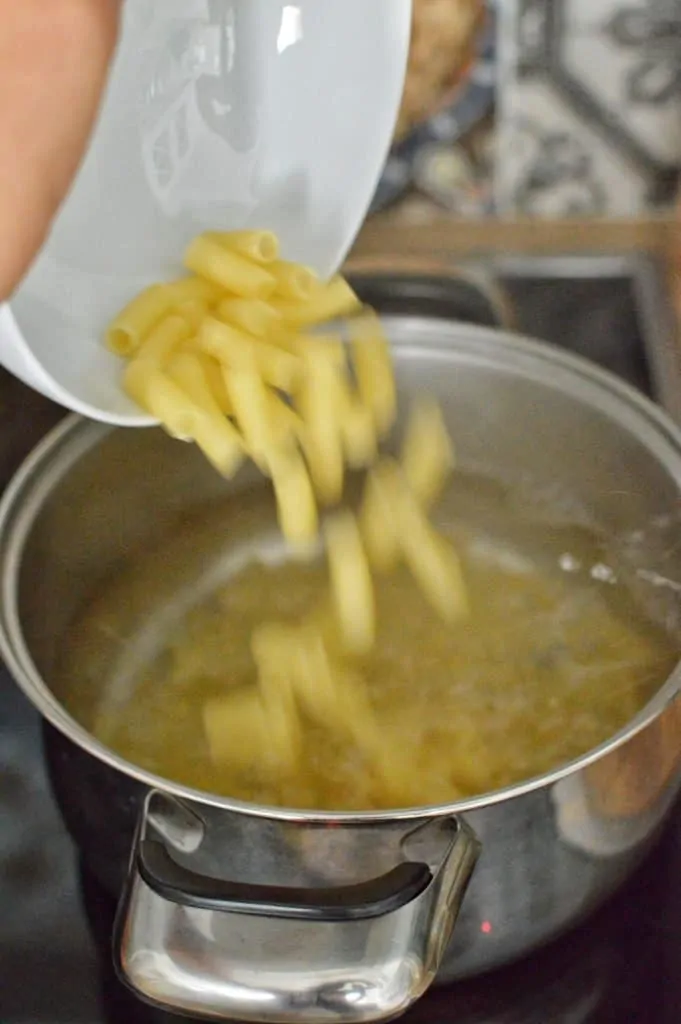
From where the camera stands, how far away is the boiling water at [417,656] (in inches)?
25.8

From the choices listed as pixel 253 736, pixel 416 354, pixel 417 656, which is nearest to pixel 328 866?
pixel 253 736

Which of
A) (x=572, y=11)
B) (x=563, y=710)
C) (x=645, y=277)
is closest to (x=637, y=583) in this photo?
(x=563, y=710)

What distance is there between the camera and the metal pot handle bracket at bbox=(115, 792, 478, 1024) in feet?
1.47

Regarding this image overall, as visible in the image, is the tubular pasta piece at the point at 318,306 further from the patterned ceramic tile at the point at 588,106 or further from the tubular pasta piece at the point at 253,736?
the patterned ceramic tile at the point at 588,106

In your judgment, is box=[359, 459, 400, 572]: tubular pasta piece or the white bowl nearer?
the white bowl

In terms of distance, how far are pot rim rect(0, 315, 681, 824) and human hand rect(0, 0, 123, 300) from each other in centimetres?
18

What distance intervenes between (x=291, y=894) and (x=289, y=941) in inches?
0.7

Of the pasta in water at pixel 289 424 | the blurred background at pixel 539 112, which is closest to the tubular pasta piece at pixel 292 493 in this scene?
the pasta in water at pixel 289 424

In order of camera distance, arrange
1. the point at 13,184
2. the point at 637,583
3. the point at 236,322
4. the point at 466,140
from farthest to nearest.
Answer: the point at 466,140 → the point at 637,583 → the point at 236,322 → the point at 13,184

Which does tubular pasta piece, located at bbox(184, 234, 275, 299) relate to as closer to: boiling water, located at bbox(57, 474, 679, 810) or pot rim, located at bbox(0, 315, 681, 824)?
pot rim, located at bbox(0, 315, 681, 824)

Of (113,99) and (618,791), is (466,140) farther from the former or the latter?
(618,791)

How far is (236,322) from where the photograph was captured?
2.07ft

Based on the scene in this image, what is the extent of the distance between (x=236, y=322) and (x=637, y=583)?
1.05 feet

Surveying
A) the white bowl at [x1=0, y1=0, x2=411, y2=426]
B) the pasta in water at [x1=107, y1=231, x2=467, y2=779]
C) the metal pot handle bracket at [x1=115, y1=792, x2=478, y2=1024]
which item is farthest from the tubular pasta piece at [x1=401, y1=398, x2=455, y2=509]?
the metal pot handle bracket at [x1=115, y1=792, x2=478, y2=1024]
